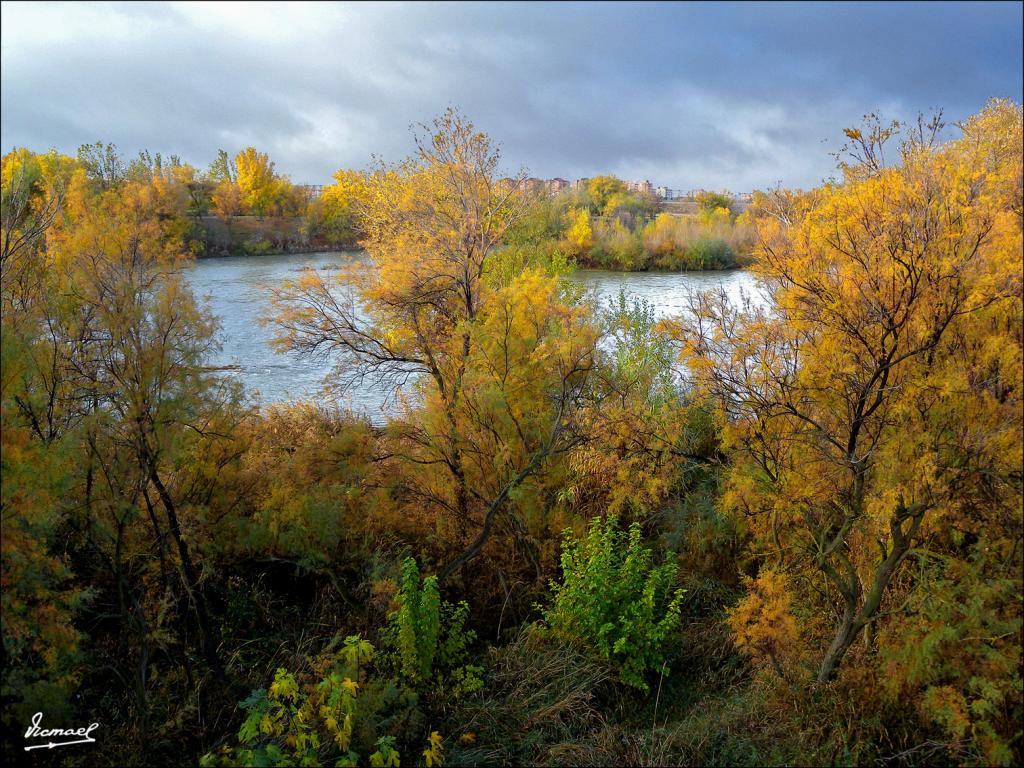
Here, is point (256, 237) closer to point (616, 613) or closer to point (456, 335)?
point (456, 335)

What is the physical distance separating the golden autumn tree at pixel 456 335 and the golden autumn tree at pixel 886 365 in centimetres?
291

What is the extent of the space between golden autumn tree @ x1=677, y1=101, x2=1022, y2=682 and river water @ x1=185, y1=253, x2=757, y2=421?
113 cm

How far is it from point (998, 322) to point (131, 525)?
9670 millimetres

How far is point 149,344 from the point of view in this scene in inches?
336

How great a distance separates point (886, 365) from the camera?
756 cm

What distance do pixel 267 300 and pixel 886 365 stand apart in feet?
77.9

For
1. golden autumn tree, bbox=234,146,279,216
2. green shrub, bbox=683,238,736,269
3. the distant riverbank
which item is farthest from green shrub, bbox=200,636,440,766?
golden autumn tree, bbox=234,146,279,216

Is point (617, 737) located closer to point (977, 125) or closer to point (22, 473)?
point (22, 473)

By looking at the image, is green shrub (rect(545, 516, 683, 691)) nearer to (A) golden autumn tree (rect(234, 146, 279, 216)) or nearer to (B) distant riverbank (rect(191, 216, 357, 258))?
(B) distant riverbank (rect(191, 216, 357, 258))

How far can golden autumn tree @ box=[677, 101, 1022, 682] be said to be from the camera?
693cm

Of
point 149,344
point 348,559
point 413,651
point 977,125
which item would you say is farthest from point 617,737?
point 977,125

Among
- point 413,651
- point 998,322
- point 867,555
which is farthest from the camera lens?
point 867,555

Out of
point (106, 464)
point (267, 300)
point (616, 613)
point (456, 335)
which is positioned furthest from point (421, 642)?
point (267, 300)

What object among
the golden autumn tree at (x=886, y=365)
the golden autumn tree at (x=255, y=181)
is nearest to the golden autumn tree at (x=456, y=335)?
the golden autumn tree at (x=886, y=365)
